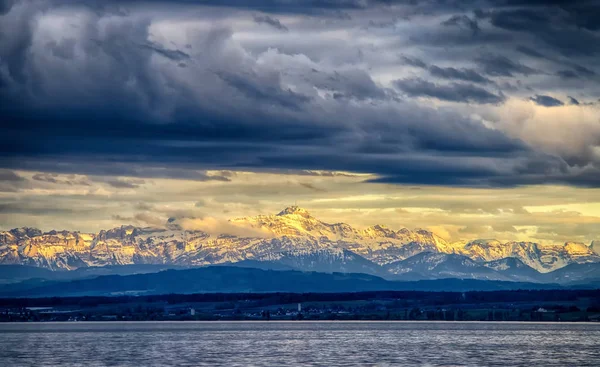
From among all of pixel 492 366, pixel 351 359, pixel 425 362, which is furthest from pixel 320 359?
pixel 492 366

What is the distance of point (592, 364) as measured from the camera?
179875mm

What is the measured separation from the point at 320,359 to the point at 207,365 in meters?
23.8

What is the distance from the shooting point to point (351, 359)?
19125cm

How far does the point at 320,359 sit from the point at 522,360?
117ft

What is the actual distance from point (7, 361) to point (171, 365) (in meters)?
34.0

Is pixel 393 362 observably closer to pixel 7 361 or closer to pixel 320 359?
pixel 320 359

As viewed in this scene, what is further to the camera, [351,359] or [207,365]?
[351,359]

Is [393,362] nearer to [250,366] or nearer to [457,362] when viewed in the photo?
[457,362]

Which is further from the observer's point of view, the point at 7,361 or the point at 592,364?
the point at 7,361

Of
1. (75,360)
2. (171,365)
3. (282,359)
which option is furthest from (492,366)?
(75,360)

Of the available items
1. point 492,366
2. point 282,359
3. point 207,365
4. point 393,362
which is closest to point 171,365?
point 207,365

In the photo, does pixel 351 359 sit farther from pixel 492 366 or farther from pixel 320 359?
pixel 492 366

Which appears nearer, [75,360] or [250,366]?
[250,366]

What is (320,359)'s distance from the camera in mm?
192375
